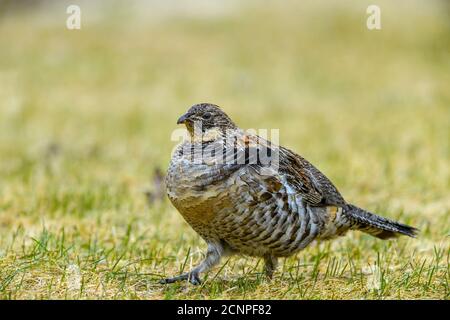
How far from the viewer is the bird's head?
4840 millimetres

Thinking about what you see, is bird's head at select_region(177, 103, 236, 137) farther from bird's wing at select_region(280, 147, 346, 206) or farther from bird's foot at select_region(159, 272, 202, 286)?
bird's foot at select_region(159, 272, 202, 286)

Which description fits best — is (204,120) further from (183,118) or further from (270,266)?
(270,266)

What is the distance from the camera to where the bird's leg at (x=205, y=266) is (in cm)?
473

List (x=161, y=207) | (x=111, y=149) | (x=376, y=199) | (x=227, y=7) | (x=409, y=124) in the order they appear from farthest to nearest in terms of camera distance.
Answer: (x=227, y=7) < (x=409, y=124) < (x=111, y=149) < (x=376, y=199) < (x=161, y=207)


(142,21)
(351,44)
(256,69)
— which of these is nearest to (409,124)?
(256,69)

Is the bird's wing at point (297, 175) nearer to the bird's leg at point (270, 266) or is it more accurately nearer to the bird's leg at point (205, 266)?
the bird's leg at point (270, 266)

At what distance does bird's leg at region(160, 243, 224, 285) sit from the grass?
0.09m

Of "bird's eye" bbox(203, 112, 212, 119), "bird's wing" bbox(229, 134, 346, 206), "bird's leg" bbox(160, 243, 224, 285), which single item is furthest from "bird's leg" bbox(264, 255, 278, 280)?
"bird's eye" bbox(203, 112, 212, 119)

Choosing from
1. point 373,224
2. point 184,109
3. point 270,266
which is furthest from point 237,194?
point 184,109

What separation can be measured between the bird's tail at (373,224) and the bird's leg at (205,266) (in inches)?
43.1

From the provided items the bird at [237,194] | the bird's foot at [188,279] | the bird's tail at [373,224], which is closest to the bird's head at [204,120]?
the bird at [237,194]

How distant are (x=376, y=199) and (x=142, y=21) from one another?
43.4 feet

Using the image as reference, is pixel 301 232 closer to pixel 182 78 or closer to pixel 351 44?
pixel 182 78

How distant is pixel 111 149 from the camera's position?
1075cm
